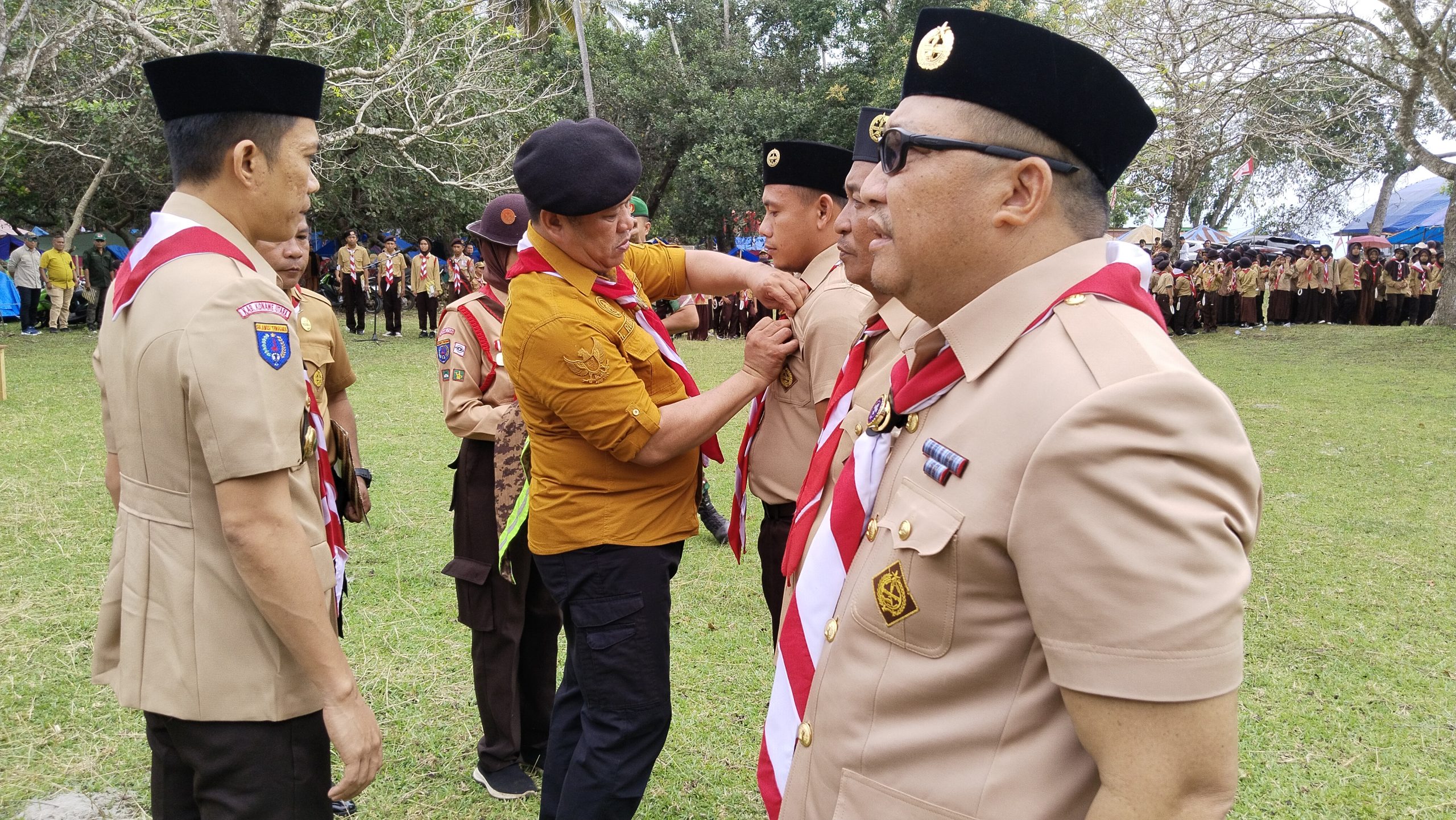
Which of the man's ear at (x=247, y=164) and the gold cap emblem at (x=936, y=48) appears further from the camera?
the man's ear at (x=247, y=164)

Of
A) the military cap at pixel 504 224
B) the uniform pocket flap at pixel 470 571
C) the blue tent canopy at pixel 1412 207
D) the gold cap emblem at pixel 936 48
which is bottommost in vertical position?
the uniform pocket flap at pixel 470 571

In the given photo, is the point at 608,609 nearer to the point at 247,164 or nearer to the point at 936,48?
the point at 247,164

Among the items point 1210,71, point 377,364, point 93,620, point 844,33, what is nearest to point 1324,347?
point 1210,71

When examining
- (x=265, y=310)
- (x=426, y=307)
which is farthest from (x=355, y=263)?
(x=265, y=310)

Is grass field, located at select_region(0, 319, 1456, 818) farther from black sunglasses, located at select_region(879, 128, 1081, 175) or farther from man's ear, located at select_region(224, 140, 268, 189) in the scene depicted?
black sunglasses, located at select_region(879, 128, 1081, 175)

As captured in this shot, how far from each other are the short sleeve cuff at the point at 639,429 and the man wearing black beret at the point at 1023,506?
98cm

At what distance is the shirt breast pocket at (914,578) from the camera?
1290 millimetres

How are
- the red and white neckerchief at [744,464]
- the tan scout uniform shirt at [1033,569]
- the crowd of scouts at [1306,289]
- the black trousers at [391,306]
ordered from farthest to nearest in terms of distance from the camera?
the crowd of scouts at [1306,289]
the black trousers at [391,306]
the red and white neckerchief at [744,464]
the tan scout uniform shirt at [1033,569]

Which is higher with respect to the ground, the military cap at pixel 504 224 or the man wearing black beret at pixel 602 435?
the military cap at pixel 504 224

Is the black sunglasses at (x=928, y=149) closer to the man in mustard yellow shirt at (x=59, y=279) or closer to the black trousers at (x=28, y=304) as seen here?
the man in mustard yellow shirt at (x=59, y=279)

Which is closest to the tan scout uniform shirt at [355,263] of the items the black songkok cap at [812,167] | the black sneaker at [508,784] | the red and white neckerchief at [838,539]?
the black sneaker at [508,784]

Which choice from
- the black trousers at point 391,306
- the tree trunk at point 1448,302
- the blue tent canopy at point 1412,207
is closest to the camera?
the tree trunk at point 1448,302

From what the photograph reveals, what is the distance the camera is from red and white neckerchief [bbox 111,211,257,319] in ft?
6.38

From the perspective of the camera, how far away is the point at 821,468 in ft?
6.52
